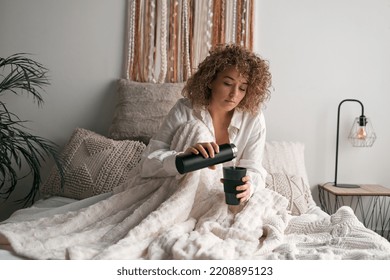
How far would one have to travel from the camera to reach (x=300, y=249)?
1.38m

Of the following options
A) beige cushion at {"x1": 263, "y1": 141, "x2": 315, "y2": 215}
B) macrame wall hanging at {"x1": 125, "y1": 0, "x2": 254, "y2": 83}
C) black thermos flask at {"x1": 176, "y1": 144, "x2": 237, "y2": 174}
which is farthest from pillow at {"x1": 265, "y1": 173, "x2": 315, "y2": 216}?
macrame wall hanging at {"x1": 125, "y1": 0, "x2": 254, "y2": 83}

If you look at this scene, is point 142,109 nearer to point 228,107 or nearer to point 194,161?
point 228,107

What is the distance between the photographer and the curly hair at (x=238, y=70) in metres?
1.75

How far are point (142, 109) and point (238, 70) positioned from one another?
930mm

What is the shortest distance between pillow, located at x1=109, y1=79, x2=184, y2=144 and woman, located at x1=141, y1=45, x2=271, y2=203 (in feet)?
2.09

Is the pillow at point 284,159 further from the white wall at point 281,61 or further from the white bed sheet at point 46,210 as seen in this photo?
the white bed sheet at point 46,210

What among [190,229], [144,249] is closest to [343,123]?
[190,229]

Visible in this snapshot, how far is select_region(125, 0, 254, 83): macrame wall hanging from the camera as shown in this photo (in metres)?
2.68

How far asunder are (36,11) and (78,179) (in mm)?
1127

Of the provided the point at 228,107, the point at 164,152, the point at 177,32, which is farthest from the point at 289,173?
the point at 177,32

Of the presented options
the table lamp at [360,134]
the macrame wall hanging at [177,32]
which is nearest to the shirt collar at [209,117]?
the macrame wall hanging at [177,32]

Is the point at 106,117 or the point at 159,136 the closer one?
the point at 159,136

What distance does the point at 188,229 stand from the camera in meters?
1.44

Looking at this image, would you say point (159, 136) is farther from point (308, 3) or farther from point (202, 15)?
point (308, 3)
